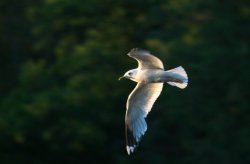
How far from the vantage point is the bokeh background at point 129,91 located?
17.7m

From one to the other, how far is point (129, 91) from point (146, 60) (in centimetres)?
829

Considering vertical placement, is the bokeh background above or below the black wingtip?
below

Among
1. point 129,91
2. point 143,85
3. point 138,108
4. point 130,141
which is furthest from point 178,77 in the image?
point 129,91

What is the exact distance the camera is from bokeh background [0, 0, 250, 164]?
17703mm

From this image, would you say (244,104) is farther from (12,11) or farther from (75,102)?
(12,11)

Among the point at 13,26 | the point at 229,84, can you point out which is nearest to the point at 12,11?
the point at 13,26

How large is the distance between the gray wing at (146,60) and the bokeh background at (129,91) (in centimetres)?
724

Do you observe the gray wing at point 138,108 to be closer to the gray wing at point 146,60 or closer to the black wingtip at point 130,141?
the black wingtip at point 130,141

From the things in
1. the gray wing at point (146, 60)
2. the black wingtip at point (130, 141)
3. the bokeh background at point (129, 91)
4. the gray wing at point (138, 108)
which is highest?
the gray wing at point (146, 60)

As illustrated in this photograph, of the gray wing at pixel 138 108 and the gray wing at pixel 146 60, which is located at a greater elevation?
the gray wing at pixel 146 60

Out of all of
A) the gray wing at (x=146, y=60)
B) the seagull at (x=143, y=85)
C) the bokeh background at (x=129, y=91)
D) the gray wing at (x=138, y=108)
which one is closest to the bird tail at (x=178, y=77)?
the seagull at (x=143, y=85)

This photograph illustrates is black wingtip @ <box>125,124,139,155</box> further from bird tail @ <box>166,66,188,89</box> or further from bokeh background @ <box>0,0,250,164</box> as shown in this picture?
bokeh background @ <box>0,0,250,164</box>

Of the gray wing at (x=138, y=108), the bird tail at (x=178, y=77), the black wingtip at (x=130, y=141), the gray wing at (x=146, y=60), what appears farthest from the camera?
the black wingtip at (x=130, y=141)

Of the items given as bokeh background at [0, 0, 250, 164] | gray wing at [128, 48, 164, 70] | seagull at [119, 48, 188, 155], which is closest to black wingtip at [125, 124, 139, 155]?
seagull at [119, 48, 188, 155]
